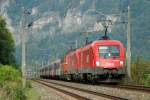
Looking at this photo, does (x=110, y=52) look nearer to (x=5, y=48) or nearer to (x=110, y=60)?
(x=110, y=60)

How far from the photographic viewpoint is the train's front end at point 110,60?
157 ft

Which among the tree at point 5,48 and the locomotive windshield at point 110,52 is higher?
the tree at point 5,48

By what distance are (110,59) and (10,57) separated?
103 feet

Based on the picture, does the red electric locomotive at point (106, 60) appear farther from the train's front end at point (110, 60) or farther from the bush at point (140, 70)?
the bush at point (140, 70)

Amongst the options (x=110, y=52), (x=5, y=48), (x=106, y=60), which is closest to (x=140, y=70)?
(x=110, y=52)

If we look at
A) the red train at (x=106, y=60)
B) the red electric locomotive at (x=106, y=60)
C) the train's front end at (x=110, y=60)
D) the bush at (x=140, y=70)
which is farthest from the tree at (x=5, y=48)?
the train's front end at (x=110, y=60)

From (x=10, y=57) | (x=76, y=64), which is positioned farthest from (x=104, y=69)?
(x=10, y=57)

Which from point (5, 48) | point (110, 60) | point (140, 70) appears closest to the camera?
point (110, 60)

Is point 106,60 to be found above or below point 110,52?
below

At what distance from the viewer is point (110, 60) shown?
157 ft

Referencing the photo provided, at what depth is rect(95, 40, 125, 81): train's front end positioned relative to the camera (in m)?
47.8

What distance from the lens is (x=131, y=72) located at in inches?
2039

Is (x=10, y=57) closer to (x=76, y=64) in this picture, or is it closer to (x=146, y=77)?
(x=76, y=64)

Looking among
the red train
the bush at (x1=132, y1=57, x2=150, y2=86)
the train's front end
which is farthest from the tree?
the train's front end
